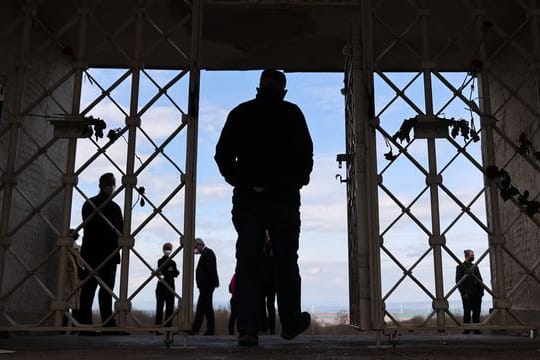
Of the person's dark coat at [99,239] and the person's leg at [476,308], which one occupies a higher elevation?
the person's dark coat at [99,239]

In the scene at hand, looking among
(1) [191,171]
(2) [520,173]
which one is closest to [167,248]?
(1) [191,171]

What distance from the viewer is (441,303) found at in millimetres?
3406

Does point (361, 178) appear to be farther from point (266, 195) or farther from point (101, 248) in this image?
point (101, 248)

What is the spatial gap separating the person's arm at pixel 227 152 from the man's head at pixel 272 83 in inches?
10.1

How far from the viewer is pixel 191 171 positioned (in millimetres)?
3490

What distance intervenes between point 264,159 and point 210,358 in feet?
4.10

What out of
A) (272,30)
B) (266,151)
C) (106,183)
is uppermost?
(272,30)

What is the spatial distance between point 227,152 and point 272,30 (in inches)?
84.4

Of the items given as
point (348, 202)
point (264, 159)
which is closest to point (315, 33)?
point (348, 202)

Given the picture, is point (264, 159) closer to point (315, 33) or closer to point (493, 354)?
point (493, 354)

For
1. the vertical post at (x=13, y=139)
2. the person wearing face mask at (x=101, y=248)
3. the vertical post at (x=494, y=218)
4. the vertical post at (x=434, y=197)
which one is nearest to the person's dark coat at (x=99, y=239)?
the person wearing face mask at (x=101, y=248)

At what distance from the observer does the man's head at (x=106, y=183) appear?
5.00m

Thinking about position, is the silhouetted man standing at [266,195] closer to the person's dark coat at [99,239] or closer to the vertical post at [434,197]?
the vertical post at [434,197]

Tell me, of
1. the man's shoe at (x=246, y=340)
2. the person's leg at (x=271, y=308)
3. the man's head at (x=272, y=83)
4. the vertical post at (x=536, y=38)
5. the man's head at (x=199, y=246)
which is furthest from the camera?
the man's head at (x=199, y=246)
